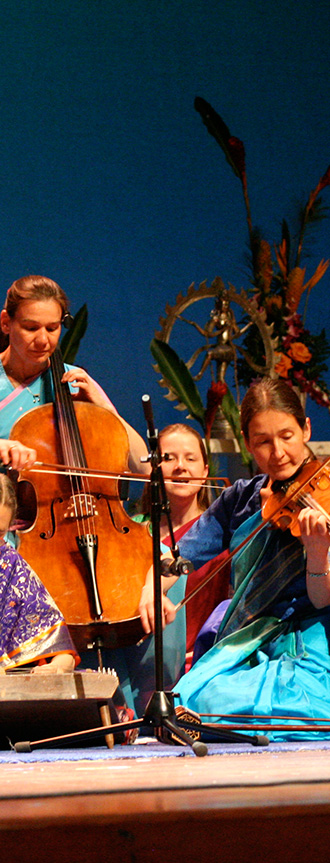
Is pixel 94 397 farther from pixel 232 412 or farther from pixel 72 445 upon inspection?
pixel 232 412

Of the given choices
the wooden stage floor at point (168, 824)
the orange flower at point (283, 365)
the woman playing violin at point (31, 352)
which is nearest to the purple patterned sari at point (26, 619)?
the woman playing violin at point (31, 352)

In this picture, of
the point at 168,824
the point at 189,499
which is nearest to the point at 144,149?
the point at 189,499

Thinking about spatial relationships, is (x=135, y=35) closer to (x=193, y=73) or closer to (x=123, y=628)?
(x=193, y=73)

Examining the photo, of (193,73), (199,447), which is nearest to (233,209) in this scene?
(193,73)

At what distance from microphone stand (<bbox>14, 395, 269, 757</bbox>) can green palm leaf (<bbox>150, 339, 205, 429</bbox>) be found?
2.11m

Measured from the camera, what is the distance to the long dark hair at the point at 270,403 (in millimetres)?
1945

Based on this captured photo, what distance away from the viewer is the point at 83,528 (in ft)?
6.31

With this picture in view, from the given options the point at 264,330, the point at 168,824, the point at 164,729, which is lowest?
the point at 164,729

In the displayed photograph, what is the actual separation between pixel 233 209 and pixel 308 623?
9.03ft

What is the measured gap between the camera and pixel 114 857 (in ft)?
2.16

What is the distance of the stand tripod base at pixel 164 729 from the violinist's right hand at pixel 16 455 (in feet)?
2.27

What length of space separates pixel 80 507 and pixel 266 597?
1.50 ft

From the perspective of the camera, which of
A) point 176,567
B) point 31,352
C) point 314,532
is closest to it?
point 176,567

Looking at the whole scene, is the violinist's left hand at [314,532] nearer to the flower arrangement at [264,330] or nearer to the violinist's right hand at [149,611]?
the violinist's right hand at [149,611]
